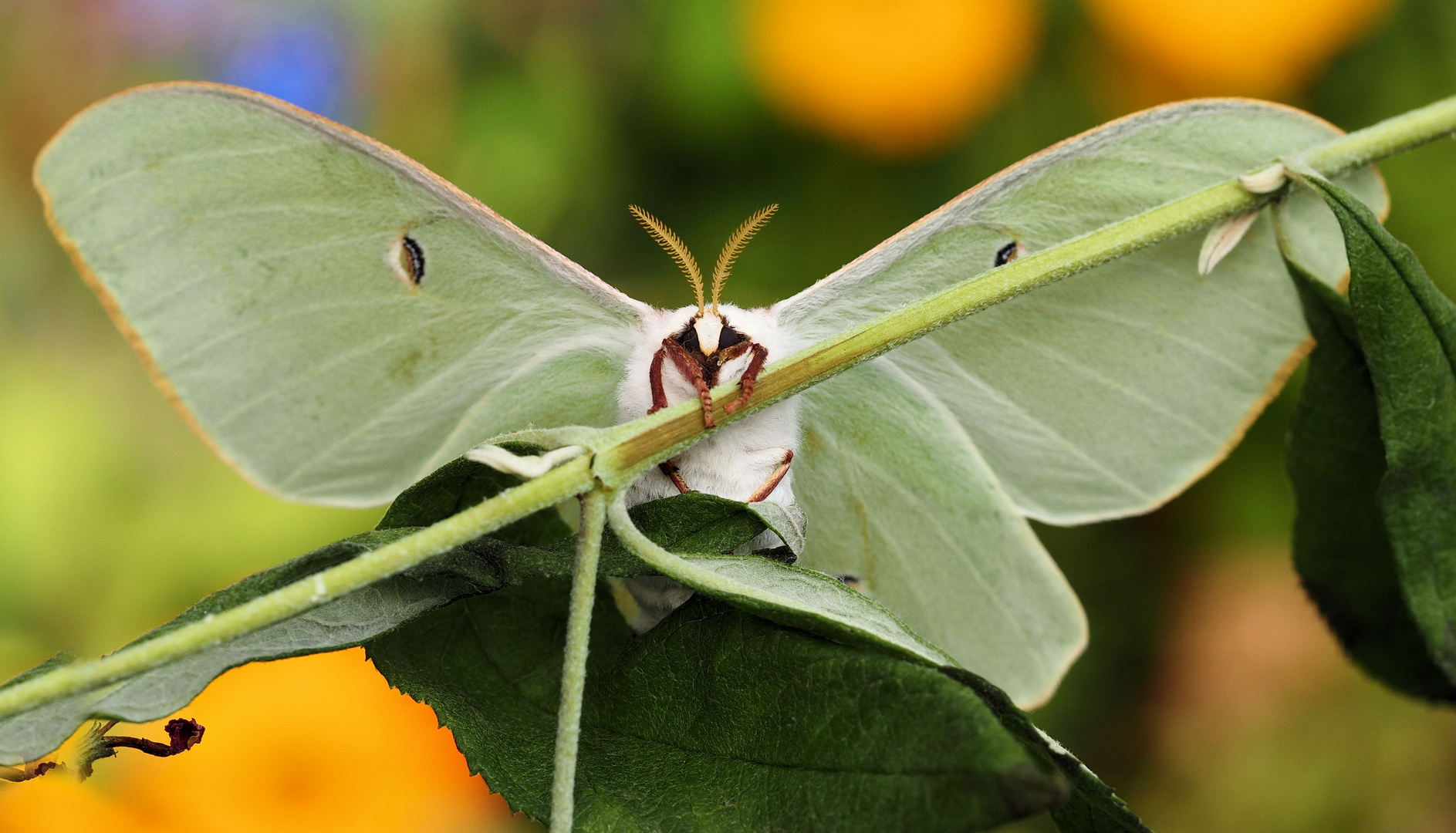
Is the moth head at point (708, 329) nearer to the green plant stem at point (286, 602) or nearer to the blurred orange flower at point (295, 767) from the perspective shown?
the green plant stem at point (286, 602)

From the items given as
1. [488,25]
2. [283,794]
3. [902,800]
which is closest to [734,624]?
[902,800]

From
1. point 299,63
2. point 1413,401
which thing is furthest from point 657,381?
point 299,63

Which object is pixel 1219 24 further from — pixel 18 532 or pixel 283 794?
pixel 18 532

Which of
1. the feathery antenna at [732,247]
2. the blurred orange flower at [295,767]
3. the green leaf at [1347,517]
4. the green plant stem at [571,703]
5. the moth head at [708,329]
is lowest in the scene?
the blurred orange flower at [295,767]

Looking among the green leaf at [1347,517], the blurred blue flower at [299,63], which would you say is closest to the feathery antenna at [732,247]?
the green leaf at [1347,517]

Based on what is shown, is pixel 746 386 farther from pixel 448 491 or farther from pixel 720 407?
pixel 448 491

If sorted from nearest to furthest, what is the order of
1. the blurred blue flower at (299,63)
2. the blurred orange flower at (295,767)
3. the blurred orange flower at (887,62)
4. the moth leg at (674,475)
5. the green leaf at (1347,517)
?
the moth leg at (674,475)
the green leaf at (1347,517)
the blurred orange flower at (295,767)
the blurred orange flower at (887,62)
the blurred blue flower at (299,63)
